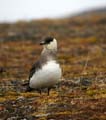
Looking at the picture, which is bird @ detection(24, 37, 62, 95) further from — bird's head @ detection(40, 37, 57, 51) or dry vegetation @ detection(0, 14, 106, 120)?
dry vegetation @ detection(0, 14, 106, 120)

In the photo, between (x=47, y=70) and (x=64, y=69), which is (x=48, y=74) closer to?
(x=47, y=70)

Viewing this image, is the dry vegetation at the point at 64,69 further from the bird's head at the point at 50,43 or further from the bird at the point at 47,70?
the bird's head at the point at 50,43

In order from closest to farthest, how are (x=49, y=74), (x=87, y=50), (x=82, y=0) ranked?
(x=49, y=74), (x=87, y=50), (x=82, y=0)

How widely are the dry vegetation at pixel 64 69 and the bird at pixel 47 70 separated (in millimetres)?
362

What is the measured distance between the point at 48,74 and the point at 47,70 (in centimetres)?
9

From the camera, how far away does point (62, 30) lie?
3469cm

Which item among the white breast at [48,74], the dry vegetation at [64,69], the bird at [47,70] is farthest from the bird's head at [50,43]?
the dry vegetation at [64,69]

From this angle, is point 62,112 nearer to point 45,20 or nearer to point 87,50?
point 87,50

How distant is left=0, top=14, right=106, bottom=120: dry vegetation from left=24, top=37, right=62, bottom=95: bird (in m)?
0.36

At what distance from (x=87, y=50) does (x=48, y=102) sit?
1186 cm

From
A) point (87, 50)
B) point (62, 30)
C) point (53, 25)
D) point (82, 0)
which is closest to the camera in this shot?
point (87, 50)

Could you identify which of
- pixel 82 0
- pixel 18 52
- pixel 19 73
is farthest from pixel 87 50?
pixel 82 0

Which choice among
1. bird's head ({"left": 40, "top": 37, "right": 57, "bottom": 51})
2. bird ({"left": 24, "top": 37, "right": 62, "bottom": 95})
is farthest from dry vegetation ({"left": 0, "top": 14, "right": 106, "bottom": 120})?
bird's head ({"left": 40, "top": 37, "right": 57, "bottom": 51})

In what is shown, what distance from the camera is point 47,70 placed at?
16.2m
